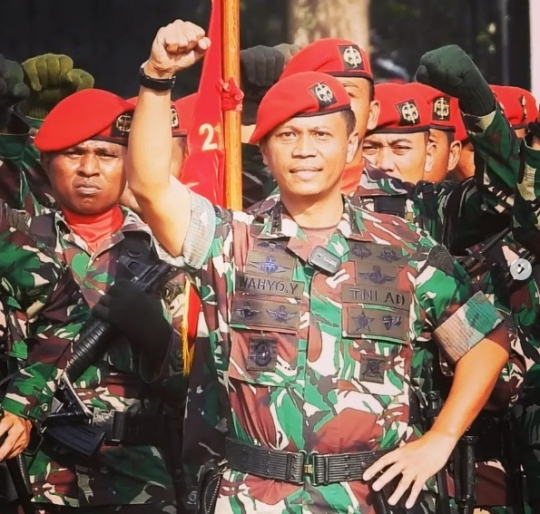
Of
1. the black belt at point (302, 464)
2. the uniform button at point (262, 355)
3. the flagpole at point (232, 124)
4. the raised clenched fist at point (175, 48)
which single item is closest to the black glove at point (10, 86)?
the flagpole at point (232, 124)

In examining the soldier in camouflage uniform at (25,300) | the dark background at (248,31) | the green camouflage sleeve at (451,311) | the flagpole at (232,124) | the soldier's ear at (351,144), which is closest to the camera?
the green camouflage sleeve at (451,311)

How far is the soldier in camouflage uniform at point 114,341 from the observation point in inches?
Answer: 210

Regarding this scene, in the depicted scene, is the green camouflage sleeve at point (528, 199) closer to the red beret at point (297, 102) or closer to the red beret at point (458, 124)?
the red beret at point (297, 102)

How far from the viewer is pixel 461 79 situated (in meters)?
4.73

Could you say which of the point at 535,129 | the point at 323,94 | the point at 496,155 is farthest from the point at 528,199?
the point at 323,94

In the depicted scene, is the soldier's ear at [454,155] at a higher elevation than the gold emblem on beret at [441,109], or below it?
below

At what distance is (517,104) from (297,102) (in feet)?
8.16

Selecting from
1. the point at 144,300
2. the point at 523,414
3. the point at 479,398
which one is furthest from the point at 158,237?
the point at 523,414

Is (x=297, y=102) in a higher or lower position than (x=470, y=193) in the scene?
higher

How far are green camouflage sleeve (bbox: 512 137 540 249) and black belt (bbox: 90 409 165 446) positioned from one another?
1491mm

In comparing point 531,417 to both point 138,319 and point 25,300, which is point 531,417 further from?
point 25,300

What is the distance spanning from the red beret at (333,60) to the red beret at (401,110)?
0.60 meters

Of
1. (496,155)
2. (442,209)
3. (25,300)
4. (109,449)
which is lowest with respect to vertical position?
(109,449)

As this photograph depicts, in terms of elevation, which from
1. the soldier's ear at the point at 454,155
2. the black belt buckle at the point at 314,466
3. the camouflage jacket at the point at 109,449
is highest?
the soldier's ear at the point at 454,155
